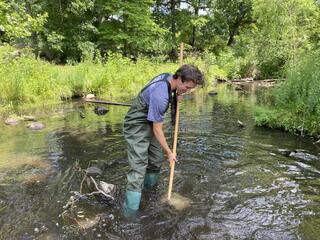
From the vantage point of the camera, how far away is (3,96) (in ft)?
39.6

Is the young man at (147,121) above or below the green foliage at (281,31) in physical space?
below

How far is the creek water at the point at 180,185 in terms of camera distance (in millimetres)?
4453

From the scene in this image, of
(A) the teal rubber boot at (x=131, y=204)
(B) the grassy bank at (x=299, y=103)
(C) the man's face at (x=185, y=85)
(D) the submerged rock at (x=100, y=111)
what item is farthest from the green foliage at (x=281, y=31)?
(A) the teal rubber boot at (x=131, y=204)

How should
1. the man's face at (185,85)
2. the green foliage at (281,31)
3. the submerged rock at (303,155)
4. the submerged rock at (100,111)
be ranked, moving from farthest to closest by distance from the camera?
the green foliage at (281,31) → the submerged rock at (100,111) → the submerged rock at (303,155) → the man's face at (185,85)

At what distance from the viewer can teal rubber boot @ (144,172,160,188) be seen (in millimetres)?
5520

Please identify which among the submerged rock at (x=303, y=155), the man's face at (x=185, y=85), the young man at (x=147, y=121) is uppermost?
the man's face at (x=185, y=85)

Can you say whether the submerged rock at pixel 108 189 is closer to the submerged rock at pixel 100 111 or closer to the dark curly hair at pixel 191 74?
the dark curly hair at pixel 191 74

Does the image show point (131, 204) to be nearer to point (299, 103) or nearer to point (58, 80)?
point (299, 103)

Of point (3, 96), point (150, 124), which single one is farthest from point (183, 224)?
point (3, 96)

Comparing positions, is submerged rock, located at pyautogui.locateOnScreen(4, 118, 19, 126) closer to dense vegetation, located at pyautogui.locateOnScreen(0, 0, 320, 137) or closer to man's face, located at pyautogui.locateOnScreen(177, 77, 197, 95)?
dense vegetation, located at pyautogui.locateOnScreen(0, 0, 320, 137)

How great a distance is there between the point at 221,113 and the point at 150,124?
7.94 m

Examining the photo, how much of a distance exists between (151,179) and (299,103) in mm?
5025

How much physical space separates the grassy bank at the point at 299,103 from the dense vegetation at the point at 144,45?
26 mm

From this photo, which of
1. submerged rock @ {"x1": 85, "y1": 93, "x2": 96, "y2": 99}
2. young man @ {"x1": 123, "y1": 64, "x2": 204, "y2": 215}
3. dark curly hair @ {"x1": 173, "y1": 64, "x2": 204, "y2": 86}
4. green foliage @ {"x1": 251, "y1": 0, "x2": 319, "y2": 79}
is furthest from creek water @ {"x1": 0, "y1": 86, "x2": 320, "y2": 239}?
green foliage @ {"x1": 251, "y1": 0, "x2": 319, "y2": 79}
